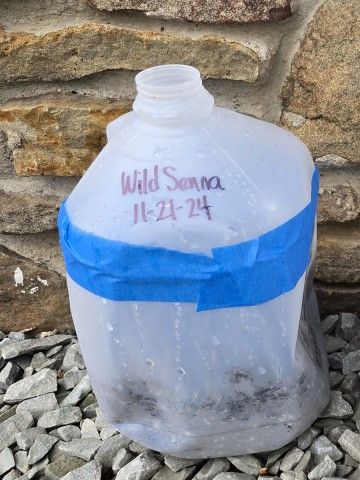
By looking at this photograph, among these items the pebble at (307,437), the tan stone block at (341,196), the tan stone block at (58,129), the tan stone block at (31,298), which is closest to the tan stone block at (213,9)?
the tan stone block at (58,129)

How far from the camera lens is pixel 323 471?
3.58 feet

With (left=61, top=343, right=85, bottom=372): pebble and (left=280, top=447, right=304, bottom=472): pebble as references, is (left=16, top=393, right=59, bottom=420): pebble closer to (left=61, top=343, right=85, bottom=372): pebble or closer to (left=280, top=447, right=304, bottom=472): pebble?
(left=61, top=343, right=85, bottom=372): pebble

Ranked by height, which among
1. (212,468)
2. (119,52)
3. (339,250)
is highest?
(119,52)

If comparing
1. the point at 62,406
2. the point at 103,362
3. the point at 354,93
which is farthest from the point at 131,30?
the point at 62,406

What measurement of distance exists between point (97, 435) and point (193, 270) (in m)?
0.39

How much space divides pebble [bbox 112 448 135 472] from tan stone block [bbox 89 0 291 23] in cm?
62

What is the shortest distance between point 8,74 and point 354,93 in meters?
0.52

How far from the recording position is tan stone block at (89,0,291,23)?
116 centimetres

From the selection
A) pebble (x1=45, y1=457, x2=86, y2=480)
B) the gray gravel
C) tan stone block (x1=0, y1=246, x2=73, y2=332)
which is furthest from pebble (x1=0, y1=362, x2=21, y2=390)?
pebble (x1=45, y1=457, x2=86, y2=480)

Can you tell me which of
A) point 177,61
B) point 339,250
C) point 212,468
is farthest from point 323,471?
point 177,61

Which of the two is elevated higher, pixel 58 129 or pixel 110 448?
pixel 58 129

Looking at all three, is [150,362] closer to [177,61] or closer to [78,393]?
[78,393]

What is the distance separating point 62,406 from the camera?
1305 mm

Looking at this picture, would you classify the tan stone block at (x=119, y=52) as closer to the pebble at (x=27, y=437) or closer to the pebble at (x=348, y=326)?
the pebble at (x=348, y=326)
